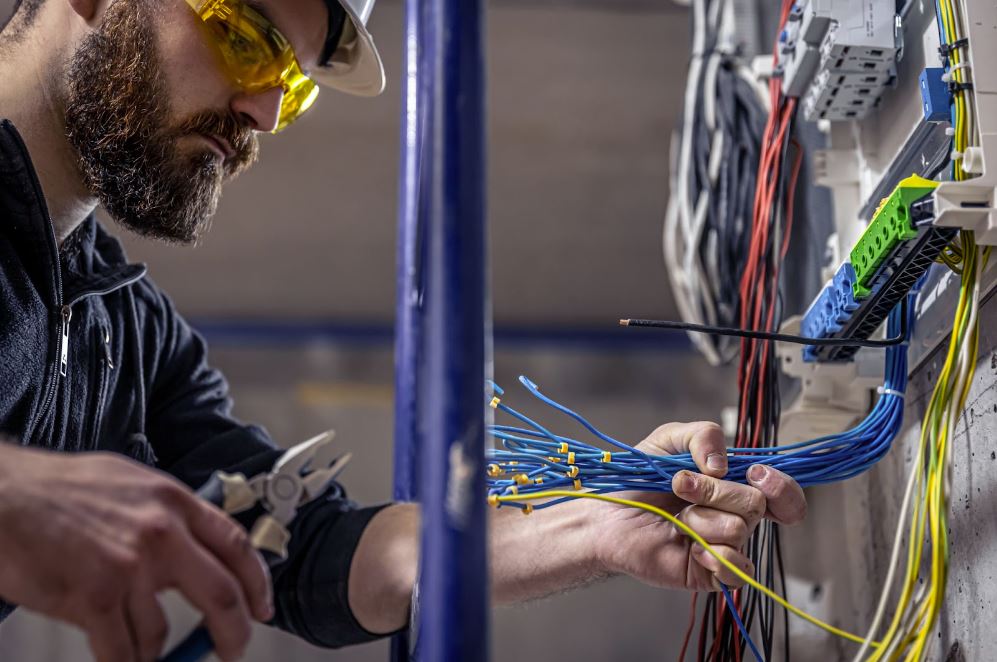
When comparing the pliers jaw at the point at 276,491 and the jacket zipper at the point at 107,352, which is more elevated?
the jacket zipper at the point at 107,352

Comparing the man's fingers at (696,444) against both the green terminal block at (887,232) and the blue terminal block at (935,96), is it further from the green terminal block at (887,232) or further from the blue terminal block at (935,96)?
the blue terminal block at (935,96)

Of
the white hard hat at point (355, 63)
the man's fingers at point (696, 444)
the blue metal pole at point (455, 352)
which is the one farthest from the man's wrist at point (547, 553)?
the white hard hat at point (355, 63)

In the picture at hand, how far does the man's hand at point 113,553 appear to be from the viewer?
62cm

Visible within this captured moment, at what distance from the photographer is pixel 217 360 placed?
13.0 feet

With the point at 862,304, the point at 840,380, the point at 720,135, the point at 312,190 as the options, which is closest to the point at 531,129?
the point at 312,190

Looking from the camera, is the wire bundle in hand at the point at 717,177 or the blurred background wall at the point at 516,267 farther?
the blurred background wall at the point at 516,267

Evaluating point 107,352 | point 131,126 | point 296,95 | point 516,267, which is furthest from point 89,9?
point 516,267

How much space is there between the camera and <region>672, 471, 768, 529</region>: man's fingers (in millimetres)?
978

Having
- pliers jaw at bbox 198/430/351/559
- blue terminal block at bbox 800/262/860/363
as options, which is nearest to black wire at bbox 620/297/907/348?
blue terminal block at bbox 800/262/860/363

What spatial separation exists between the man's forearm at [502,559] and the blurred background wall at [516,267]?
195 centimetres

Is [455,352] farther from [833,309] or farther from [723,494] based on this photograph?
[833,309]

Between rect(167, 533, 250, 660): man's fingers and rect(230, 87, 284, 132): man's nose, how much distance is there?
873 millimetres

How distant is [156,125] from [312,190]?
2.10 meters

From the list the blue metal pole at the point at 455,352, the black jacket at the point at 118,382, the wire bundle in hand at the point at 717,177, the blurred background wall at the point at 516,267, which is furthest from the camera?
the blurred background wall at the point at 516,267
